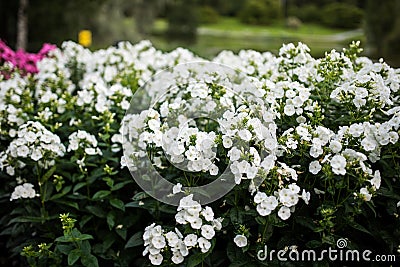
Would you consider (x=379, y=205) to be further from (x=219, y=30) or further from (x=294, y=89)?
(x=219, y=30)

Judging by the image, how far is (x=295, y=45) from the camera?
2.49 metres

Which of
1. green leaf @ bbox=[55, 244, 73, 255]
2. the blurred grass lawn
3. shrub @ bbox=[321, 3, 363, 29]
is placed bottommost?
the blurred grass lawn

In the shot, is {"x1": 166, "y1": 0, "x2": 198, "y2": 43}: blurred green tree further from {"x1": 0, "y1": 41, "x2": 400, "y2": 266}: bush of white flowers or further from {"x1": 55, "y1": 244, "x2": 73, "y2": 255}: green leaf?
{"x1": 55, "y1": 244, "x2": 73, "y2": 255}: green leaf

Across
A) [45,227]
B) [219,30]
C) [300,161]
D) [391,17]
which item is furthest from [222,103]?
[219,30]

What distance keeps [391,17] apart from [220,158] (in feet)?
28.9

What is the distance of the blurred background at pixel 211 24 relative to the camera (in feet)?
23.7

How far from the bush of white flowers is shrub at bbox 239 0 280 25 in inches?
716

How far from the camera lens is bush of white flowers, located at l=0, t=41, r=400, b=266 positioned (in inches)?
70.1

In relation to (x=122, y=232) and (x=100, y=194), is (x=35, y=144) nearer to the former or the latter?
(x=100, y=194)

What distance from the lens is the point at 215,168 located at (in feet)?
5.99

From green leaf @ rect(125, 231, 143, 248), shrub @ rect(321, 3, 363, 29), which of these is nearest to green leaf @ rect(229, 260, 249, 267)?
green leaf @ rect(125, 231, 143, 248)

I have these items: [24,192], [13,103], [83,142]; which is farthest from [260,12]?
[24,192]

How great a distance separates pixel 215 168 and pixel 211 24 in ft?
64.9

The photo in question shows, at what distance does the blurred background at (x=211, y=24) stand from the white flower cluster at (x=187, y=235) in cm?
353
